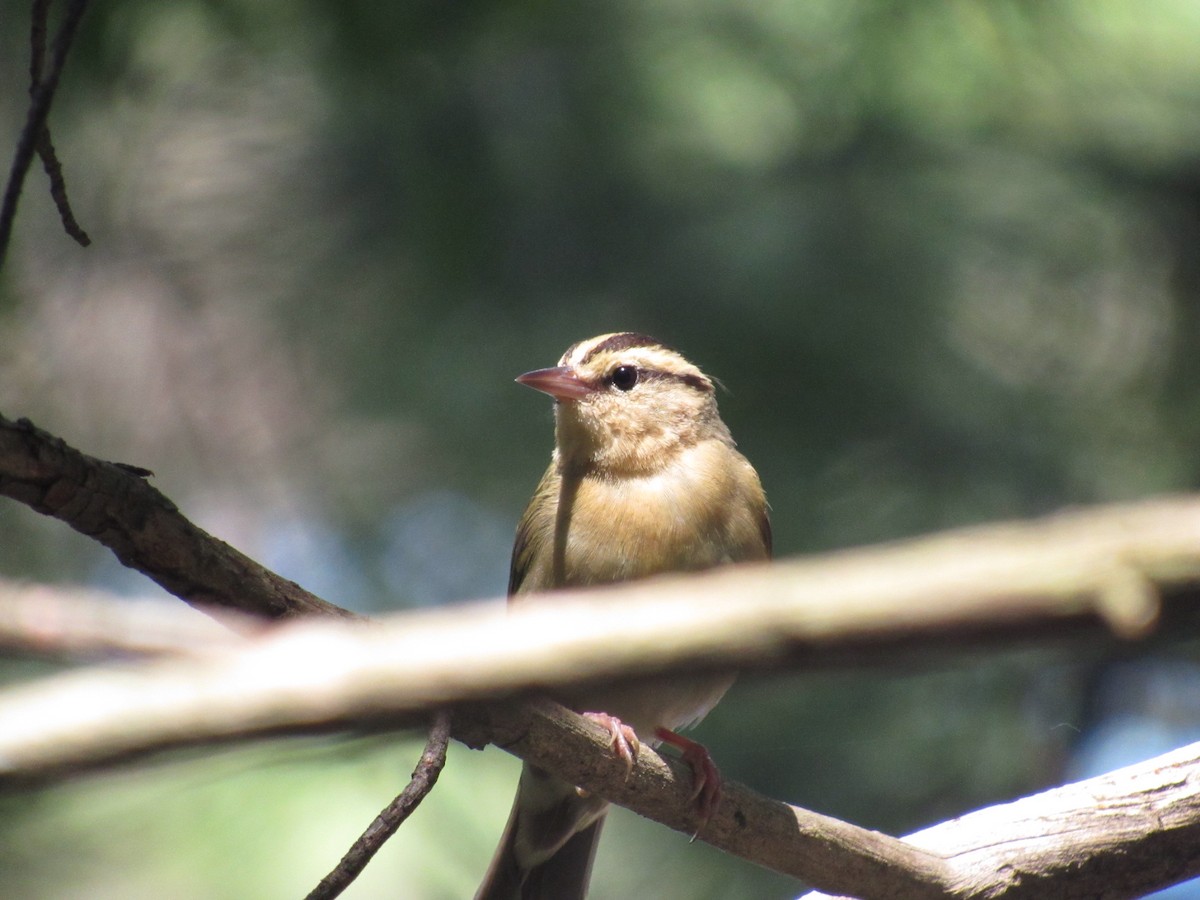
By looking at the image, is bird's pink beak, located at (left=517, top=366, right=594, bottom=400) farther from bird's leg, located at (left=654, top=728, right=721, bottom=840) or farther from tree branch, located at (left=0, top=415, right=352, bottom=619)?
tree branch, located at (left=0, top=415, right=352, bottom=619)

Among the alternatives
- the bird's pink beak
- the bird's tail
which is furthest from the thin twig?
the bird's tail

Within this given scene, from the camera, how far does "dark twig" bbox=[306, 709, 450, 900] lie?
219 cm

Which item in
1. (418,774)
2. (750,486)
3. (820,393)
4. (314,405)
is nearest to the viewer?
(418,774)

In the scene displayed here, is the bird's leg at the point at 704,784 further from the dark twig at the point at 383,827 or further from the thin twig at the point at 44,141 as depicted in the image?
the thin twig at the point at 44,141

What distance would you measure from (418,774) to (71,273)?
4.28m

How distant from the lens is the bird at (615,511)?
4.26 meters

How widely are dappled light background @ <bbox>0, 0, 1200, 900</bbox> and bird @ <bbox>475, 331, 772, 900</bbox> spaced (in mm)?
362

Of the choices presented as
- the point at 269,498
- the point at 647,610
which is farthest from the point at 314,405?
the point at 647,610

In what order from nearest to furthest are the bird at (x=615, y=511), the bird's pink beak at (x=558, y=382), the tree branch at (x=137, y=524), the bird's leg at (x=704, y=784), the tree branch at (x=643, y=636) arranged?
1. the tree branch at (x=643, y=636)
2. the tree branch at (x=137, y=524)
3. the bird's leg at (x=704, y=784)
4. the bird at (x=615, y=511)
5. the bird's pink beak at (x=558, y=382)

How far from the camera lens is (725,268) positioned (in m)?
5.05

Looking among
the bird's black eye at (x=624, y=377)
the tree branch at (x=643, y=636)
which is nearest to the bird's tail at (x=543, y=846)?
the bird's black eye at (x=624, y=377)

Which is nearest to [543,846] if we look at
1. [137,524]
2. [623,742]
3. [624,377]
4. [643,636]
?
[623,742]

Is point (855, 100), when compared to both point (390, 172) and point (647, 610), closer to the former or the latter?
point (390, 172)

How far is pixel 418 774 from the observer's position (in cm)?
237
